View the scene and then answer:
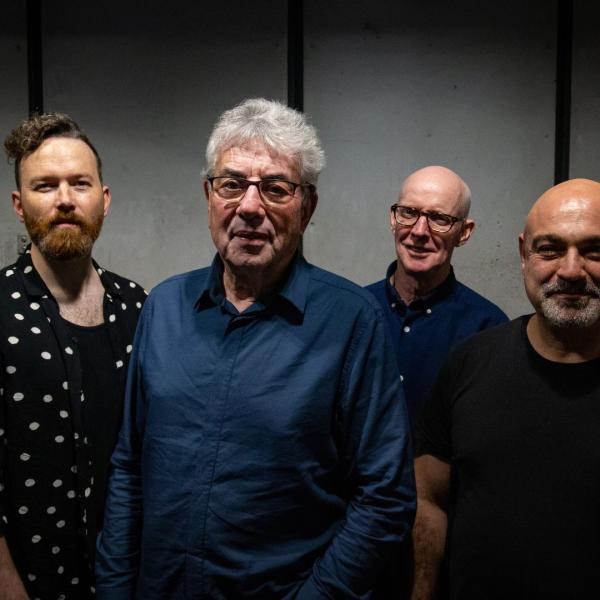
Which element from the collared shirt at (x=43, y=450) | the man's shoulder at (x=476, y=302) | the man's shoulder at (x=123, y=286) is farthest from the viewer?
the man's shoulder at (x=476, y=302)

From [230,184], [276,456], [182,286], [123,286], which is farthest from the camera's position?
[123,286]

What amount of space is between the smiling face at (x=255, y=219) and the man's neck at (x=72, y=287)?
1.95ft

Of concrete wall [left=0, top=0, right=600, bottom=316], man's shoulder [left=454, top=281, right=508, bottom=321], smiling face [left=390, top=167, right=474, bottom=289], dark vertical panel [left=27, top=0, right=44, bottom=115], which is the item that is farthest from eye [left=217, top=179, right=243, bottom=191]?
dark vertical panel [left=27, top=0, right=44, bottom=115]

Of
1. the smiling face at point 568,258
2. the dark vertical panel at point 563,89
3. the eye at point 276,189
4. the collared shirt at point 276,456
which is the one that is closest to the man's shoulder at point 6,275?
the collared shirt at point 276,456

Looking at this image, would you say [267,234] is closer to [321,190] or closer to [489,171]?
[321,190]

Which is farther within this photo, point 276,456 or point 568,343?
point 568,343

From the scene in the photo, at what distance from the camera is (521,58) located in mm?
3053

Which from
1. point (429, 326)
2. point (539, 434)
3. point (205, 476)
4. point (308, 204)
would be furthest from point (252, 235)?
point (429, 326)

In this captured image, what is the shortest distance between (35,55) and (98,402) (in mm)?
2093

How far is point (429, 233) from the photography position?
200 cm

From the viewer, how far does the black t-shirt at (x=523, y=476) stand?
1.25 meters

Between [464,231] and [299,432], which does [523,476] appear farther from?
[464,231]

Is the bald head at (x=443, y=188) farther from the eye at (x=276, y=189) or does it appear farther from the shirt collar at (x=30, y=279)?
the shirt collar at (x=30, y=279)

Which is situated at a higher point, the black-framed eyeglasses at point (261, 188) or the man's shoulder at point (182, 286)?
the black-framed eyeglasses at point (261, 188)
